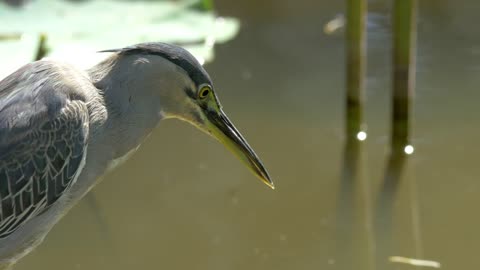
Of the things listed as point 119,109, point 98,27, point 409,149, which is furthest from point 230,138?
point 409,149

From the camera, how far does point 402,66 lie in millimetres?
4434

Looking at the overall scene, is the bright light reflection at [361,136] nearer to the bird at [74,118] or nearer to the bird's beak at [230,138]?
the bird's beak at [230,138]

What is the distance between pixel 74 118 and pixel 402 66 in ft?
6.59

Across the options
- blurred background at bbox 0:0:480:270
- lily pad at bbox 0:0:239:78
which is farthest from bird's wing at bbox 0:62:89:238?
lily pad at bbox 0:0:239:78

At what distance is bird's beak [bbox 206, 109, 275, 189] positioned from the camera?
10.2ft

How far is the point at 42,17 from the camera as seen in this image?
463 centimetres

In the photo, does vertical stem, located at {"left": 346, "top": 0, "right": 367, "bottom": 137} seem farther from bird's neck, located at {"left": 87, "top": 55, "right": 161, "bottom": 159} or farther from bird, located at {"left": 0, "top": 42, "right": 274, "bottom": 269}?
bird's neck, located at {"left": 87, "top": 55, "right": 161, "bottom": 159}

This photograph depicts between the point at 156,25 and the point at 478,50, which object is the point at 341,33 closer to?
the point at 478,50

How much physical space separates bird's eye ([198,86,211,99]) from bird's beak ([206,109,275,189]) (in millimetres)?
68

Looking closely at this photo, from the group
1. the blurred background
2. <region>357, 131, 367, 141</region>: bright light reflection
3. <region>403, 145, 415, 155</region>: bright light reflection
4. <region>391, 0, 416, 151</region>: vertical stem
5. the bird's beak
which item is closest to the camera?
the bird's beak

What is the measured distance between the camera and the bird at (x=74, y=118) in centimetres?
290

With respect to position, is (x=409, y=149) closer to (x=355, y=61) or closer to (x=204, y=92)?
(x=355, y=61)

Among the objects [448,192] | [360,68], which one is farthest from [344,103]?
[448,192]

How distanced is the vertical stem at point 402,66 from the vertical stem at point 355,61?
181mm
